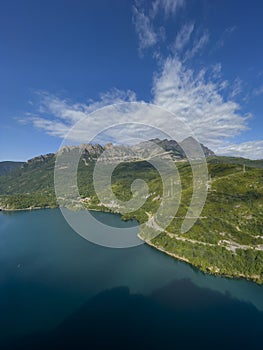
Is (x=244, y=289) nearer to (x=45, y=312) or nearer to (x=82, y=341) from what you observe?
(x=82, y=341)

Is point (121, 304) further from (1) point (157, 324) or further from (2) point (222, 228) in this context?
(2) point (222, 228)

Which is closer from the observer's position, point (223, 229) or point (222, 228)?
point (223, 229)

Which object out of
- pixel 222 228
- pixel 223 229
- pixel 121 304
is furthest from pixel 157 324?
pixel 222 228

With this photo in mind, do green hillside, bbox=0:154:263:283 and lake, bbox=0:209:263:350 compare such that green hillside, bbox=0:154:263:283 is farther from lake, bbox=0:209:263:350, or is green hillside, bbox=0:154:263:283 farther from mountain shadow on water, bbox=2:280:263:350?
mountain shadow on water, bbox=2:280:263:350

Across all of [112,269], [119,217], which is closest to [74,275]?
[112,269]

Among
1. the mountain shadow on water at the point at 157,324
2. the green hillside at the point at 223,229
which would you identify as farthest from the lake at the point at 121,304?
the green hillside at the point at 223,229

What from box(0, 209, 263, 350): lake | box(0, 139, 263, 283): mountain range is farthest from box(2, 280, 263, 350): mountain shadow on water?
box(0, 139, 263, 283): mountain range
